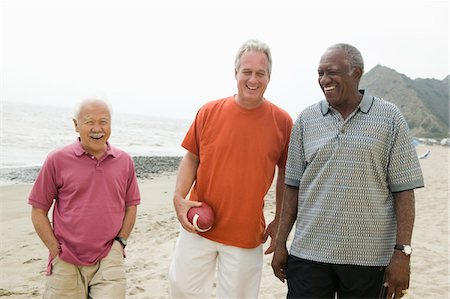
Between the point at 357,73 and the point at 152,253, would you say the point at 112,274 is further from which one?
the point at 152,253

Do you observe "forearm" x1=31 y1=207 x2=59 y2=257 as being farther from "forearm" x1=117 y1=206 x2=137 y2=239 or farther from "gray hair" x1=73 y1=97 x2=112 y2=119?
"gray hair" x1=73 y1=97 x2=112 y2=119

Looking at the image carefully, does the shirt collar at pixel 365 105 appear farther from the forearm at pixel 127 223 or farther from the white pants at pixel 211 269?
the forearm at pixel 127 223

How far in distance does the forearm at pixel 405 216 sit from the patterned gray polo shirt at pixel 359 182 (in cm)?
6

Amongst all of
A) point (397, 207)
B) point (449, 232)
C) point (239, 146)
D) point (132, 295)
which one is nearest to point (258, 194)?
point (239, 146)

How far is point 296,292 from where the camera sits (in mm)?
2727

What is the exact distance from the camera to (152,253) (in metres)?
6.21

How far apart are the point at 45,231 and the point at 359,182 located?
Answer: 2.11 meters

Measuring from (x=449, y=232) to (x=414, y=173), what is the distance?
241 inches

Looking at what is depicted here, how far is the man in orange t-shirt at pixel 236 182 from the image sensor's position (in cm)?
313

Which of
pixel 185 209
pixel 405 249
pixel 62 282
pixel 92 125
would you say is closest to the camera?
pixel 405 249

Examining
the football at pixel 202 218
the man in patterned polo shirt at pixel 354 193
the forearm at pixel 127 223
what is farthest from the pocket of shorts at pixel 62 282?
the man in patterned polo shirt at pixel 354 193

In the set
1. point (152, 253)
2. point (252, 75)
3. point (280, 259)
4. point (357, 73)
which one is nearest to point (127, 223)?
point (280, 259)

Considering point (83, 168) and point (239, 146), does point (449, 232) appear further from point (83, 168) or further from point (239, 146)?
point (83, 168)

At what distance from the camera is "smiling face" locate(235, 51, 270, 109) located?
3.10 metres
